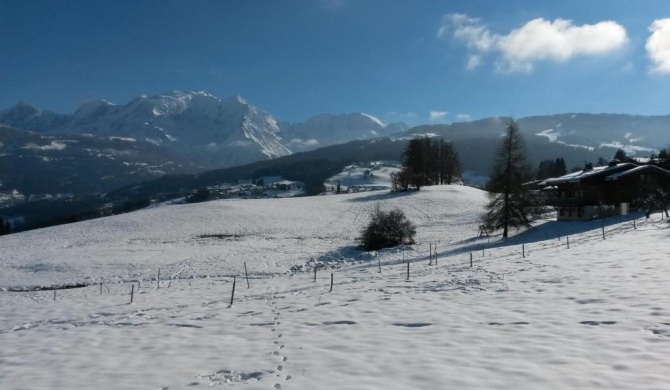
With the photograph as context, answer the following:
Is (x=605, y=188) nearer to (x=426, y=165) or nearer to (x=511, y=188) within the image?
(x=511, y=188)

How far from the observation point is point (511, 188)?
1784 inches

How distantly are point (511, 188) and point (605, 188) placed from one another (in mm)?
17228

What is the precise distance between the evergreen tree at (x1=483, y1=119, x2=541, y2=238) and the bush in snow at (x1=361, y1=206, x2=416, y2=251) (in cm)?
869

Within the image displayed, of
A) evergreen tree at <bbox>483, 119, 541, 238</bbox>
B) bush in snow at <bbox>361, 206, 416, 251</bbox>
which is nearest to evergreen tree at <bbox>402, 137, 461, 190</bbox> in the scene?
evergreen tree at <bbox>483, 119, 541, 238</bbox>

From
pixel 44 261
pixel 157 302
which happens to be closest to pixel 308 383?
pixel 157 302

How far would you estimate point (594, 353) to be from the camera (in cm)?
946

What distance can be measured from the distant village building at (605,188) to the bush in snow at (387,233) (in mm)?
19771

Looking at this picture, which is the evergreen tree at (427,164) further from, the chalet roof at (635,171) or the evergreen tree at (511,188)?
the evergreen tree at (511,188)

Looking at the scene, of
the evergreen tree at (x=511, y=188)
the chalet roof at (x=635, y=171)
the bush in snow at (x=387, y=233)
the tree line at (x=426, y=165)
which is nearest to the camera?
the evergreen tree at (x=511, y=188)

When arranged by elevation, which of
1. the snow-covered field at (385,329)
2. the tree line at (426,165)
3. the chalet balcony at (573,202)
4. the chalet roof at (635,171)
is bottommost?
the snow-covered field at (385,329)

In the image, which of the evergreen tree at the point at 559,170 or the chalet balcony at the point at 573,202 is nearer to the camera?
the chalet balcony at the point at 573,202

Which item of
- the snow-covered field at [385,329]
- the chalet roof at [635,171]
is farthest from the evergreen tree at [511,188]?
the chalet roof at [635,171]

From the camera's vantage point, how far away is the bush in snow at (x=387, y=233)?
46.6 metres

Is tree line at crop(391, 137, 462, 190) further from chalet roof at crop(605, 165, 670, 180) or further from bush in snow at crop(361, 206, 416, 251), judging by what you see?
bush in snow at crop(361, 206, 416, 251)
